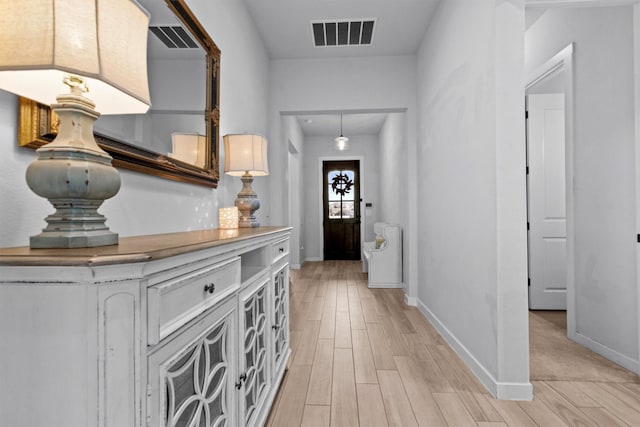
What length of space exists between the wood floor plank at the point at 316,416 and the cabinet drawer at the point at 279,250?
0.79 m

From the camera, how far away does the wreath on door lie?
24.9 ft

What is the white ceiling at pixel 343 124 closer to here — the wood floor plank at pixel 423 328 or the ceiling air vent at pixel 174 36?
the wood floor plank at pixel 423 328

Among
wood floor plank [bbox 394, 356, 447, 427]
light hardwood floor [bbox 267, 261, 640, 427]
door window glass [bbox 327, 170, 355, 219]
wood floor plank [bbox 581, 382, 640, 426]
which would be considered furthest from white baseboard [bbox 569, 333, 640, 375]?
door window glass [bbox 327, 170, 355, 219]

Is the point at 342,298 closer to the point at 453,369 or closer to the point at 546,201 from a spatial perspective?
the point at 453,369

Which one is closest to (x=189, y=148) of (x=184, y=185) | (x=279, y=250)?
(x=184, y=185)

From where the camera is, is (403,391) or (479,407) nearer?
(479,407)

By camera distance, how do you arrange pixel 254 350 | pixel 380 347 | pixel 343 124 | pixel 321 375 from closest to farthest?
pixel 254 350
pixel 321 375
pixel 380 347
pixel 343 124

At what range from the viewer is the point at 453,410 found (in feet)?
5.74

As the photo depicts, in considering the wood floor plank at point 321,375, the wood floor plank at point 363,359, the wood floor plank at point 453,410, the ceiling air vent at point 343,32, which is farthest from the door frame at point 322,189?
the wood floor plank at point 453,410

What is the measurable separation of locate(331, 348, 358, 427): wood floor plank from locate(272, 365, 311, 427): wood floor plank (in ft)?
0.56

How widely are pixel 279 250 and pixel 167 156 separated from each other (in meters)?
0.79

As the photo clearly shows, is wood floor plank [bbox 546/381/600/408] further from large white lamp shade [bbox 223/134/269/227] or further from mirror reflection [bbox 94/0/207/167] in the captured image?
mirror reflection [bbox 94/0/207/167]

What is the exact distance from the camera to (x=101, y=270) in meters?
0.61

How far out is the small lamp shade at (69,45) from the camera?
2.15ft
